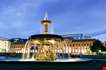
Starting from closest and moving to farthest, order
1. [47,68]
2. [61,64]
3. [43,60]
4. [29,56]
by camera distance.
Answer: [47,68] → [61,64] → [43,60] → [29,56]

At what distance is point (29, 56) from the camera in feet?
238

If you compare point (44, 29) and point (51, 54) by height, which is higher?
point (44, 29)

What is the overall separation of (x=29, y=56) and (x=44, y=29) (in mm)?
7175

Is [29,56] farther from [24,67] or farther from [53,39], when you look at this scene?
[24,67]

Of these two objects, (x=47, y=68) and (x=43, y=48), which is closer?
(x=47, y=68)

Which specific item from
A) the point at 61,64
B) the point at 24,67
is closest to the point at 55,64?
the point at 61,64

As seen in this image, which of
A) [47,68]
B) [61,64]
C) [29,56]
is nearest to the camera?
[47,68]

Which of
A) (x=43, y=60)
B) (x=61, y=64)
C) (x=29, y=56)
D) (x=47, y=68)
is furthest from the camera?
(x=29, y=56)

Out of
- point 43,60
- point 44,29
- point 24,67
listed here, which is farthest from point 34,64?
point 44,29

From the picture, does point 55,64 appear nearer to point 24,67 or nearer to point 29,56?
point 24,67

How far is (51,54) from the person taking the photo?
216 feet

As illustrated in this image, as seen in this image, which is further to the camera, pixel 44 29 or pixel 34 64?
pixel 44 29

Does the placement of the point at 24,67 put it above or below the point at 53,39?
below

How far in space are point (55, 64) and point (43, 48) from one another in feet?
26.0
